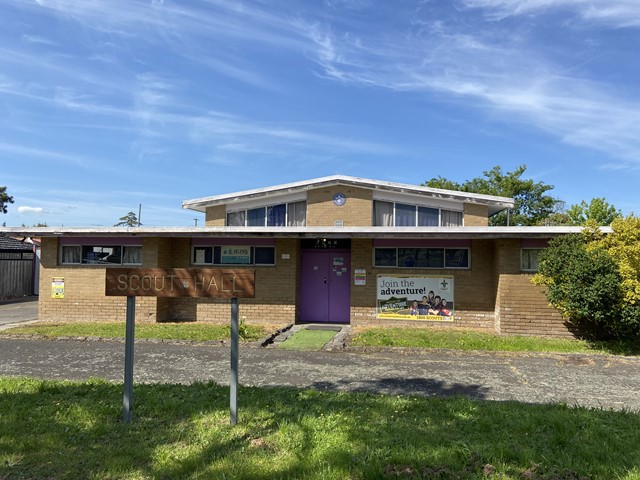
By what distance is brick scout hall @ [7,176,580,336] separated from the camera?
11.5m

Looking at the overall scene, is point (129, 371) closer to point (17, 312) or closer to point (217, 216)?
point (217, 216)

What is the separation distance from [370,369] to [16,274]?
21401 millimetres

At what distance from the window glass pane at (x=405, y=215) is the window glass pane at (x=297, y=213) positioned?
336cm

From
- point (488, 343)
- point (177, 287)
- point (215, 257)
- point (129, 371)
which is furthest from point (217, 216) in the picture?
point (129, 371)

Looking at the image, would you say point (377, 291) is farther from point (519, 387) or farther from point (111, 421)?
point (111, 421)

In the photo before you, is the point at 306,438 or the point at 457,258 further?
the point at 457,258

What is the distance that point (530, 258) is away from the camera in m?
11.5

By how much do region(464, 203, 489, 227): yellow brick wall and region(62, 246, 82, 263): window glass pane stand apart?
40.6ft

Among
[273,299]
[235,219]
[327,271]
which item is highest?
[235,219]

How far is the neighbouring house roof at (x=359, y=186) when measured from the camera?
1588 cm

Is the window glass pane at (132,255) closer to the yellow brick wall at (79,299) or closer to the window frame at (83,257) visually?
the window frame at (83,257)

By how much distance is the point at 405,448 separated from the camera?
3988mm

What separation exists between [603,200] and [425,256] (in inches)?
1081

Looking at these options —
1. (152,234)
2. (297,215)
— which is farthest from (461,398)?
(297,215)
